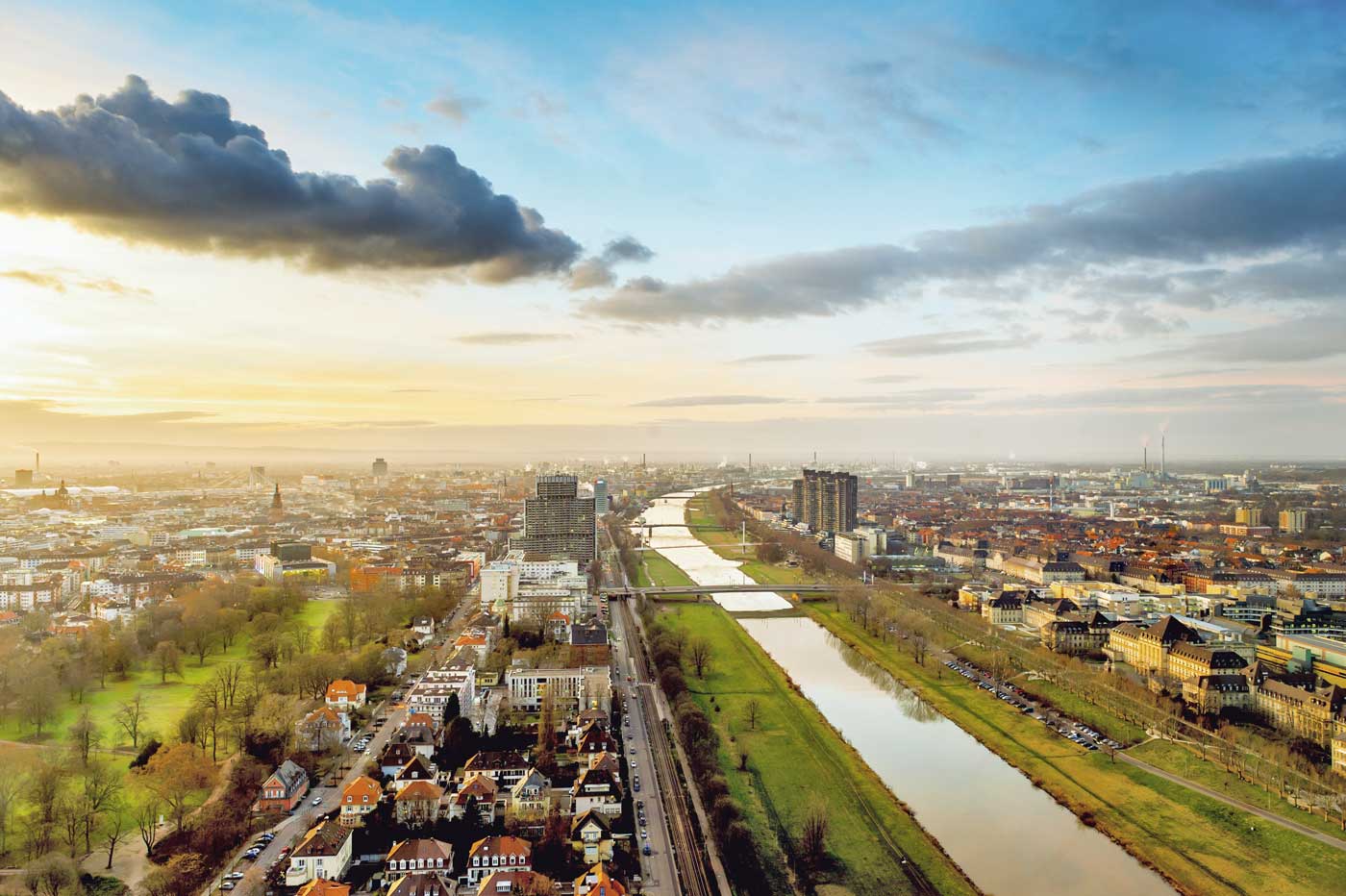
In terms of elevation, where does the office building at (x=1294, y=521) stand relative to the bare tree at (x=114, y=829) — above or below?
above

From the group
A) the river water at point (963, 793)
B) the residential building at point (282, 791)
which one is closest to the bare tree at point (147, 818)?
the residential building at point (282, 791)

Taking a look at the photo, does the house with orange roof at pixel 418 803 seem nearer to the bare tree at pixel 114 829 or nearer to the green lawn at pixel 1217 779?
the bare tree at pixel 114 829

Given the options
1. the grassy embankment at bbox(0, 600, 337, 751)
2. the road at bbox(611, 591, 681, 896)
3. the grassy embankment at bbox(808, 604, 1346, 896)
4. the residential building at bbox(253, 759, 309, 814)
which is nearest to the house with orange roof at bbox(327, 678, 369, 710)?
the grassy embankment at bbox(0, 600, 337, 751)

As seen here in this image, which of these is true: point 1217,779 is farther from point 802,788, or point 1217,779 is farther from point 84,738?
point 84,738

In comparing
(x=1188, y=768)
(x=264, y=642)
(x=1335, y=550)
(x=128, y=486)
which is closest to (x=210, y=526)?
(x=128, y=486)

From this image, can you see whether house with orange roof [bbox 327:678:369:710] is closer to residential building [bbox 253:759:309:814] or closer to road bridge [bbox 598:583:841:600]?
residential building [bbox 253:759:309:814]

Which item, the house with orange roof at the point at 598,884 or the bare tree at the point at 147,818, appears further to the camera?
the bare tree at the point at 147,818
